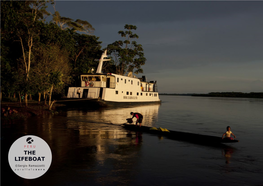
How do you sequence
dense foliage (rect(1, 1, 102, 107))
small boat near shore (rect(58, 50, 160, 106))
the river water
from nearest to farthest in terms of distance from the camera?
the river water < dense foliage (rect(1, 1, 102, 107)) < small boat near shore (rect(58, 50, 160, 106))

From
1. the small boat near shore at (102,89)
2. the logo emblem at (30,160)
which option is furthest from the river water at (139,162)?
the small boat near shore at (102,89)

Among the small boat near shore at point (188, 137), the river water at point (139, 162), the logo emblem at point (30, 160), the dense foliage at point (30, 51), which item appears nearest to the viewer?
the river water at point (139, 162)

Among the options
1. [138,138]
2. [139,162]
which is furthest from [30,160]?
[138,138]

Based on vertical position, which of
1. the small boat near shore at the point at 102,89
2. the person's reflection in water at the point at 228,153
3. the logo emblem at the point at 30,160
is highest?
the small boat near shore at the point at 102,89

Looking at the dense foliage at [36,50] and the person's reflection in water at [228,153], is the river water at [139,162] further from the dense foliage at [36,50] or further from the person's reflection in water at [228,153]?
the dense foliage at [36,50]

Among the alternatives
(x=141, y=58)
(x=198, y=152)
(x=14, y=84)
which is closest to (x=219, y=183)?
(x=198, y=152)

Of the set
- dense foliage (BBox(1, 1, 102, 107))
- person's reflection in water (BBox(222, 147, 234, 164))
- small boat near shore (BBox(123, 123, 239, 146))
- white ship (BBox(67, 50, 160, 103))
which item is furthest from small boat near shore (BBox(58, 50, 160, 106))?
person's reflection in water (BBox(222, 147, 234, 164))

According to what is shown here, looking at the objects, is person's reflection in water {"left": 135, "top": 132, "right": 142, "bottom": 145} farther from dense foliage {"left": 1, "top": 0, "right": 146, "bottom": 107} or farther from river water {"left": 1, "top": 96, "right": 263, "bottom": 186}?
dense foliage {"left": 1, "top": 0, "right": 146, "bottom": 107}

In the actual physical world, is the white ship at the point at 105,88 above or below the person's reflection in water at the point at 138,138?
above

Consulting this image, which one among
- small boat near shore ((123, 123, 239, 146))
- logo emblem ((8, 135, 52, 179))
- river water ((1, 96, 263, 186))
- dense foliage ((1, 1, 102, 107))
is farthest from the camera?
dense foliage ((1, 1, 102, 107))

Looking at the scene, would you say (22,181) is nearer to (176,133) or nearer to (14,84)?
(176,133)

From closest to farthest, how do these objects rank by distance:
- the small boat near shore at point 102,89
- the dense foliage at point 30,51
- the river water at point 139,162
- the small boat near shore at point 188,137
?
the river water at point 139,162
the small boat near shore at point 188,137
the dense foliage at point 30,51
the small boat near shore at point 102,89

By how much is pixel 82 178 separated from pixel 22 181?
218cm

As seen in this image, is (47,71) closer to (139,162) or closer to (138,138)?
(138,138)
